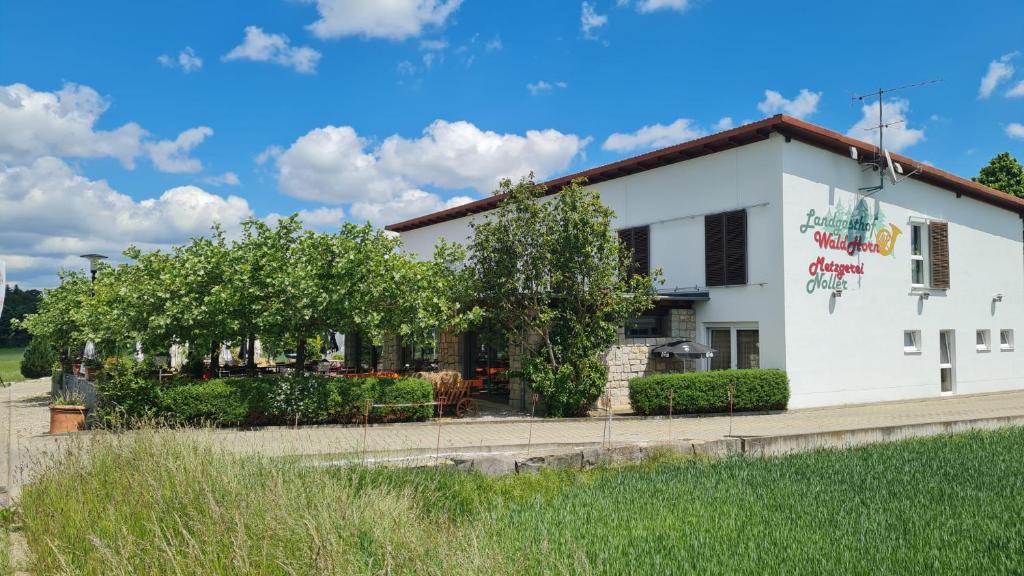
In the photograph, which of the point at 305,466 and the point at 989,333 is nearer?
the point at 305,466

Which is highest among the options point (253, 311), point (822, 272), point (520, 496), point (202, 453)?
point (822, 272)

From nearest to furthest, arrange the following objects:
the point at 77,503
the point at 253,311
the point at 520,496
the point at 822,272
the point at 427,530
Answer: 1. the point at 427,530
2. the point at 77,503
3. the point at 520,496
4. the point at 253,311
5. the point at 822,272

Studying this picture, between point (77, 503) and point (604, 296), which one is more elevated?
point (604, 296)

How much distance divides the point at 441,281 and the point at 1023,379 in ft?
64.3

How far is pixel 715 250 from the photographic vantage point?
17422mm

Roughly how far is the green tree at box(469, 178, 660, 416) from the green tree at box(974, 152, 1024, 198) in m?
25.0

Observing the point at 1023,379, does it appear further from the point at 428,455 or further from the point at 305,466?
the point at 305,466

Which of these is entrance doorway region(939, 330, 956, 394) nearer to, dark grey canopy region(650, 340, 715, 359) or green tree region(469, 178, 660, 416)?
dark grey canopy region(650, 340, 715, 359)

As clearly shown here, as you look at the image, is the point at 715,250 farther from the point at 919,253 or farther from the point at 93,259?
the point at 93,259

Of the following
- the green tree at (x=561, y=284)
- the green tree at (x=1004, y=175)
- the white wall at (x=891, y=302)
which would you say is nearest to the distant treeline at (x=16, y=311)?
the green tree at (x=561, y=284)

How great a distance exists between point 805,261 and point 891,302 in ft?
12.7

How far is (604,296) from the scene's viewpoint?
1506 cm

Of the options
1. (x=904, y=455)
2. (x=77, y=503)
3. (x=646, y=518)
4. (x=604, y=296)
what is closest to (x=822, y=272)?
(x=604, y=296)

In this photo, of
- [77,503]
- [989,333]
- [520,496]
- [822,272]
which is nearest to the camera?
[77,503]
